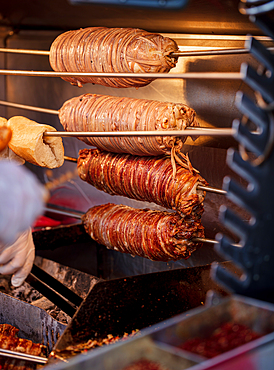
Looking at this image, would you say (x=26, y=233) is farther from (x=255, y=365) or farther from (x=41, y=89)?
(x=41, y=89)

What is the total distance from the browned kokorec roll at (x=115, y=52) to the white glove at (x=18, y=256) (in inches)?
28.0

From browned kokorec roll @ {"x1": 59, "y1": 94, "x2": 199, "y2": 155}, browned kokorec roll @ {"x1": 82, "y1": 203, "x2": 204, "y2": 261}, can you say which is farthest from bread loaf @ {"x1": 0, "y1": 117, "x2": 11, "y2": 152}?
browned kokorec roll @ {"x1": 82, "y1": 203, "x2": 204, "y2": 261}

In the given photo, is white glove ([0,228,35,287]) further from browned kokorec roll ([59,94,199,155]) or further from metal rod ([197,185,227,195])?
metal rod ([197,185,227,195])

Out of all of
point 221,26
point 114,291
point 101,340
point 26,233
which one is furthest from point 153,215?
point 221,26

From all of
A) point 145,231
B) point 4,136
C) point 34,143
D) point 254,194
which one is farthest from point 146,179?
point 254,194

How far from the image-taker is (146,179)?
1456mm

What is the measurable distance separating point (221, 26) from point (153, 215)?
Answer: 0.83 m

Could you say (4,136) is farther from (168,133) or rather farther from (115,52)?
(168,133)

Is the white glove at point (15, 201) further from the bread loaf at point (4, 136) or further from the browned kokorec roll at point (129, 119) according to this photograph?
the browned kokorec roll at point (129, 119)

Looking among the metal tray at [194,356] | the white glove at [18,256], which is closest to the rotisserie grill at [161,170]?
the metal tray at [194,356]

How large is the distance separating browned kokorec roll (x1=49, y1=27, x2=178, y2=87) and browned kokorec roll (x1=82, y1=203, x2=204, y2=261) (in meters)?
0.55

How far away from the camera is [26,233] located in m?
1.55

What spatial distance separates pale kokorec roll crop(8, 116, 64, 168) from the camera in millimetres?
1336

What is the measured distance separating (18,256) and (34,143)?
51 centimetres
